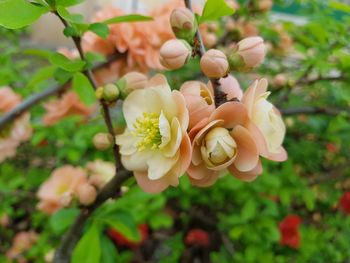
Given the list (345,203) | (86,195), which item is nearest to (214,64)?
(86,195)

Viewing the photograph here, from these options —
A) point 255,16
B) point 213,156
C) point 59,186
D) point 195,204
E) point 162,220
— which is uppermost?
point 213,156

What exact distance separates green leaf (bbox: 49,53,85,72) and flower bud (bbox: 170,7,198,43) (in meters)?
0.14

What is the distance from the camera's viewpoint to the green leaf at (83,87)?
1.92 feet

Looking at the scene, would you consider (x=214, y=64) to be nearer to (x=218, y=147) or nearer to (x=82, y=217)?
(x=218, y=147)

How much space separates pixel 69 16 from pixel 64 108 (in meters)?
0.63

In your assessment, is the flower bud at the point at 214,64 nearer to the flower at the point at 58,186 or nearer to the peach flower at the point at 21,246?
the flower at the point at 58,186

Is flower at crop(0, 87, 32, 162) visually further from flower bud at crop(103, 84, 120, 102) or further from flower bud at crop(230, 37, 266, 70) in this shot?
flower bud at crop(230, 37, 266, 70)

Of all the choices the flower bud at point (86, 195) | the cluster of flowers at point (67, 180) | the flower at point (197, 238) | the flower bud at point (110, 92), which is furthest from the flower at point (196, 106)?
the flower at point (197, 238)

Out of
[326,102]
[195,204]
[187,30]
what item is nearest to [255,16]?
[326,102]

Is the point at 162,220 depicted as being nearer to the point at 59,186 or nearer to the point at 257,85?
the point at 59,186

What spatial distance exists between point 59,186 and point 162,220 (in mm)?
316

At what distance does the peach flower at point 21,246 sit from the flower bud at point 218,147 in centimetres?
111

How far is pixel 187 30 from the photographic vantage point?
479 millimetres

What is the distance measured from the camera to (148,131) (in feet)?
1.62
